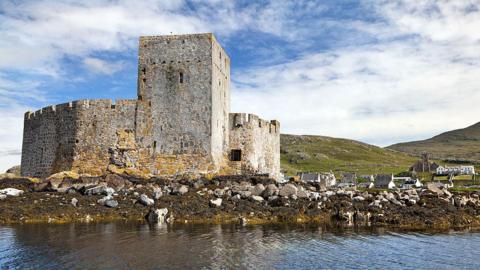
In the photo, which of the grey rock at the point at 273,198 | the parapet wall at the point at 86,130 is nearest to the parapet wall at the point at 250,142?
the grey rock at the point at 273,198

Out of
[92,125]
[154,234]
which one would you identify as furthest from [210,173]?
[154,234]

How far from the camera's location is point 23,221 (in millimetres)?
21938

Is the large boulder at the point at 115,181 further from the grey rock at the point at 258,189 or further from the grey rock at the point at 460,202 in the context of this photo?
the grey rock at the point at 460,202

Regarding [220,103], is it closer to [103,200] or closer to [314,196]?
[314,196]

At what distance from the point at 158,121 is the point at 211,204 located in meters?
8.16

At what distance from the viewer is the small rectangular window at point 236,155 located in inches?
1278

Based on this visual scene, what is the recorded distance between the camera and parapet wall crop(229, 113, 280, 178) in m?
32.3

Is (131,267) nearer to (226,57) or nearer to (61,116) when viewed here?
(61,116)

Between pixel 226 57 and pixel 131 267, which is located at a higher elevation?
pixel 226 57

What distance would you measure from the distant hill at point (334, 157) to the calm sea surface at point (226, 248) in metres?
74.3

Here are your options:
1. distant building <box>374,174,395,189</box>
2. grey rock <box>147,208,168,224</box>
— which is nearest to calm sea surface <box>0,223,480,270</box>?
grey rock <box>147,208,168,224</box>

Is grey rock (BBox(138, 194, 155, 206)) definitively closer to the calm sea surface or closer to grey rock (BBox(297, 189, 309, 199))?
the calm sea surface

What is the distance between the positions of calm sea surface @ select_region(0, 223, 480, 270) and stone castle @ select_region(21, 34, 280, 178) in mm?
9170

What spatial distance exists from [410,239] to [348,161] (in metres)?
104
